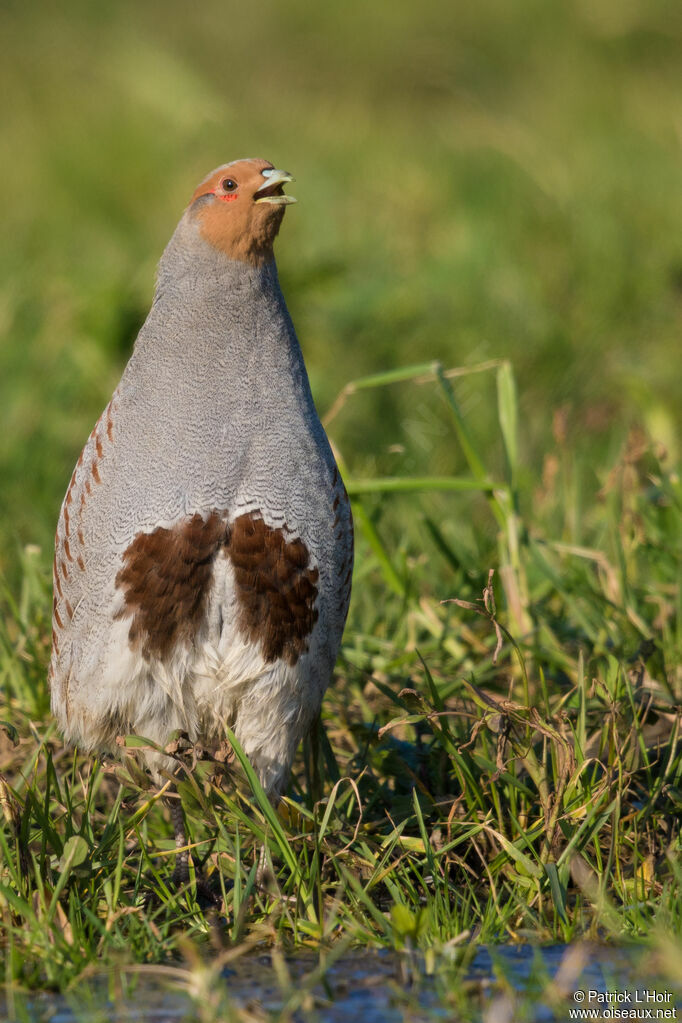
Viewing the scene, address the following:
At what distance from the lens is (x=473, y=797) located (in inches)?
128

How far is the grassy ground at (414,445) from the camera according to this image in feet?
9.82

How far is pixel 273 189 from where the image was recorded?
3203mm

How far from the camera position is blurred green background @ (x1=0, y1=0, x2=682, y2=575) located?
6430 millimetres

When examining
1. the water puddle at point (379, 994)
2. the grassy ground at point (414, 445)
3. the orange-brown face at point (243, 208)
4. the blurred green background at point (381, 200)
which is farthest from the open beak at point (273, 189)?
the blurred green background at point (381, 200)

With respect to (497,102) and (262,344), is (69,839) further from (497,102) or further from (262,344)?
(497,102)

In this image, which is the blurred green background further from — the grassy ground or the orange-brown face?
the orange-brown face

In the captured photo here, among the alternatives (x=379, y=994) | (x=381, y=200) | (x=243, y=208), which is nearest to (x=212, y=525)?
(x=243, y=208)

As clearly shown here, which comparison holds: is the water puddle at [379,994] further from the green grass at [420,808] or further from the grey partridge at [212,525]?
the grey partridge at [212,525]

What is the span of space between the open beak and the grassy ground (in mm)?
912

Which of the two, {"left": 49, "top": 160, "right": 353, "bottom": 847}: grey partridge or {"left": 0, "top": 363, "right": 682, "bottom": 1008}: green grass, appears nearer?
{"left": 0, "top": 363, "right": 682, "bottom": 1008}: green grass

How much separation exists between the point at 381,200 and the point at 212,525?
634 cm

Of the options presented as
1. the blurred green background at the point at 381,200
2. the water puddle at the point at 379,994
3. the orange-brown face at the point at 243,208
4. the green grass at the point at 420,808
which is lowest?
the water puddle at the point at 379,994

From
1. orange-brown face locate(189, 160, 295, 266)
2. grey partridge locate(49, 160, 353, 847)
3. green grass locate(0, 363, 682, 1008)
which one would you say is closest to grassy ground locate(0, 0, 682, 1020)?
green grass locate(0, 363, 682, 1008)

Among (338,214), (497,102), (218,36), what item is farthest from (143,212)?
(218,36)
